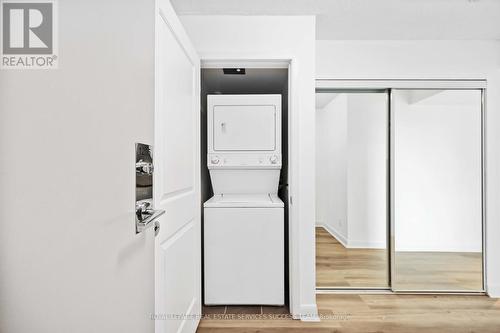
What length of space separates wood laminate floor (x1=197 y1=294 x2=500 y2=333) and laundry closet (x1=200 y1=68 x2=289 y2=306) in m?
0.21

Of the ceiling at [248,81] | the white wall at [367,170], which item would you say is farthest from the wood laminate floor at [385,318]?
the ceiling at [248,81]

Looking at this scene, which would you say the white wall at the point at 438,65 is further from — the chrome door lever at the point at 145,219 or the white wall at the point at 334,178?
the chrome door lever at the point at 145,219

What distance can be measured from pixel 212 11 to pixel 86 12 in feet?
5.04

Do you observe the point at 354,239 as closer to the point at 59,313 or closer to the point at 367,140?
the point at 367,140

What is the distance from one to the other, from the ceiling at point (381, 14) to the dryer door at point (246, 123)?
29.9 inches

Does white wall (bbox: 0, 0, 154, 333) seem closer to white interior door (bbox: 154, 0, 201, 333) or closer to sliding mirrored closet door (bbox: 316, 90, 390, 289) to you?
white interior door (bbox: 154, 0, 201, 333)

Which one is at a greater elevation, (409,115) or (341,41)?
(341,41)

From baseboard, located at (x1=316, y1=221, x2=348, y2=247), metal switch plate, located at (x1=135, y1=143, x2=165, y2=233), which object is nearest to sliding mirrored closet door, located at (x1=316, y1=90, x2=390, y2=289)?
baseboard, located at (x1=316, y1=221, x2=348, y2=247)

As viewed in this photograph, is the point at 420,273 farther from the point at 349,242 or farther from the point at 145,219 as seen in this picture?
the point at 145,219

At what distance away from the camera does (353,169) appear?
3152mm

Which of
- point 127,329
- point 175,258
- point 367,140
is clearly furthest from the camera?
point 367,140

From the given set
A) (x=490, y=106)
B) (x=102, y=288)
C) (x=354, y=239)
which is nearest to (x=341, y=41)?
(x=490, y=106)

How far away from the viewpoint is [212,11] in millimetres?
2273

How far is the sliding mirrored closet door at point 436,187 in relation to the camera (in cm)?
284
